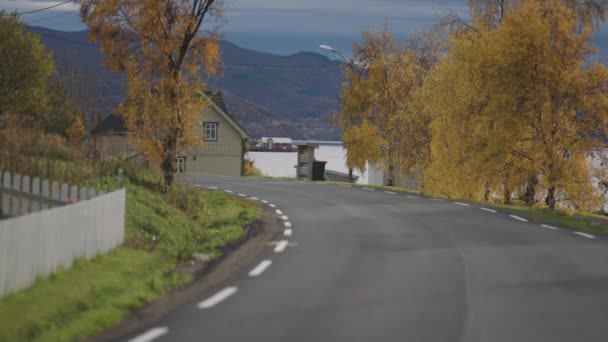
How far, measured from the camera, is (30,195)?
1359 cm

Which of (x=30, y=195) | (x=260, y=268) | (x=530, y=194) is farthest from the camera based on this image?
(x=530, y=194)

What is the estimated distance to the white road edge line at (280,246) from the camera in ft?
45.9

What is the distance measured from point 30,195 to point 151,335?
6856 mm

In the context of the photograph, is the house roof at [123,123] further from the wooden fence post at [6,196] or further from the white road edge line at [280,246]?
the wooden fence post at [6,196]

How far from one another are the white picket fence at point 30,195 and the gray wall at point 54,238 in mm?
1055

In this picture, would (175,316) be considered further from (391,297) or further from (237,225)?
(237,225)

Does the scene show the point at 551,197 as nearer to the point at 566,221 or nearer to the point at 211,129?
the point at 566,221

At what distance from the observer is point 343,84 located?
50406 mm

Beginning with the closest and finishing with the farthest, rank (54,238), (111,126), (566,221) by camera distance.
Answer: (54,238) → (566,221) → (111,126)

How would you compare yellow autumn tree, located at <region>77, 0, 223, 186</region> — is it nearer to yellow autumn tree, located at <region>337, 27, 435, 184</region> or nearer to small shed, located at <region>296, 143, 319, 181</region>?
yellow autumn tree, located at <region>337, 27, 435, 184</region>

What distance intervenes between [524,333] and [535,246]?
23.3 feet

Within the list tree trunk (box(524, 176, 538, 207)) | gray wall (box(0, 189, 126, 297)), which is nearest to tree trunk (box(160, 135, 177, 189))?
gray wall (box(0, 189, 126, 297))

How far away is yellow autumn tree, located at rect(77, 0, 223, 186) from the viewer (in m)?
21.8

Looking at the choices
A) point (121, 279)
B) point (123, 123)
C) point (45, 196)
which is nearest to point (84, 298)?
point (121, 279)
